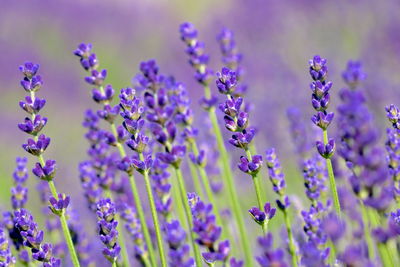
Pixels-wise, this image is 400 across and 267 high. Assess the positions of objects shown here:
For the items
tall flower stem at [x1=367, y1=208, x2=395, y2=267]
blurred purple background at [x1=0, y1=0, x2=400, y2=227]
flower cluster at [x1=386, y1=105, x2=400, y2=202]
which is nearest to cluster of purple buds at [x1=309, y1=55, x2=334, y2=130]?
flower cluster at [x1=386, y1=105, x2=400, y2=202]

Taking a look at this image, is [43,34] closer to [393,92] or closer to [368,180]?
[393,92]

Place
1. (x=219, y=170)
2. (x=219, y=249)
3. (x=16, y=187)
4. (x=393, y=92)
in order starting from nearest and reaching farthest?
1. (x=219, y=249)
2. (x=16, y=187)
3. (x=219, y=170)
4. (x=393, y=92)

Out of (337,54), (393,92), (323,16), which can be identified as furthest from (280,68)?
(323,16)

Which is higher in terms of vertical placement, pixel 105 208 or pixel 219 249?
pixel 105 208

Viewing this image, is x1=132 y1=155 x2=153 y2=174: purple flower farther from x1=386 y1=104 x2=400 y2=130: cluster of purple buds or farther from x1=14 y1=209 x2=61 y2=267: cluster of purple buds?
x1=386 y1=104 x2=400 y2=130: cluster of purple buds

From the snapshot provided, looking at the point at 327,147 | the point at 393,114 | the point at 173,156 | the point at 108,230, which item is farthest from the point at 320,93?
the point at 108,230

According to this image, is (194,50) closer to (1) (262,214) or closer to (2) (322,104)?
(2) (322,104)

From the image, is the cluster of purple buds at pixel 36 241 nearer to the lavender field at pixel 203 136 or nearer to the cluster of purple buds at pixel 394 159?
the lavender field at pixel 203 136
